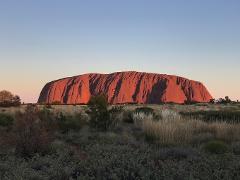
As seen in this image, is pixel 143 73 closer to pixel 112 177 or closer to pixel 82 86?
pixel 82 86

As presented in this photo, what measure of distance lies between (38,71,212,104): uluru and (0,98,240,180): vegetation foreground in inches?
5340

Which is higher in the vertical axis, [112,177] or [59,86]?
[59,86]

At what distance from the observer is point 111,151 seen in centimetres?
1126

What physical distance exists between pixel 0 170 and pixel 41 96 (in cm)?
17016

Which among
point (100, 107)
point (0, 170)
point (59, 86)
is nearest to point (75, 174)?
point (0, 170)

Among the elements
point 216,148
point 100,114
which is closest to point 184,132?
point 216,148

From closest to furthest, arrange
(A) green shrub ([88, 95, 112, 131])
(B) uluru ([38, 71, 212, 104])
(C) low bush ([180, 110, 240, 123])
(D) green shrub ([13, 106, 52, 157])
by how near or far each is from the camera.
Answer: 1. (D) green shrub ([13, 106, 52, 157])
2. (A) green shrub ([88, 95, 112, 131])
3. (C) low bush ([180, 110, 240, 123])
4. (B) uluru ([38, 71, 212, 104])

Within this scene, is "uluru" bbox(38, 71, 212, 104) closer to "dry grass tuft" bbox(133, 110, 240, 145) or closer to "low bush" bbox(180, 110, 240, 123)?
"low bush" bbox(180, 110, 240, 123)

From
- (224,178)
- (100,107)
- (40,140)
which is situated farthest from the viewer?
(100,107)

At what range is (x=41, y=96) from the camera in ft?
578

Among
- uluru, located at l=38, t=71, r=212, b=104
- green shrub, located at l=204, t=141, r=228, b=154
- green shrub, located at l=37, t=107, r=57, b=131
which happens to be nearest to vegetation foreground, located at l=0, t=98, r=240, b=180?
green shrub, located at l=204, t=141, r=228, b=154

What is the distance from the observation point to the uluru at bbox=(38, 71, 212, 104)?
159000 millimetres

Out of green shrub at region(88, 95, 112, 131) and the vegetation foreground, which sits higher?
green shrub at region(88, 95, 112, 131)

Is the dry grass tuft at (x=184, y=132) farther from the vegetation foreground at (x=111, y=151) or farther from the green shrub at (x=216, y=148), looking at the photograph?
the green shrub at (x=216, y=148)
